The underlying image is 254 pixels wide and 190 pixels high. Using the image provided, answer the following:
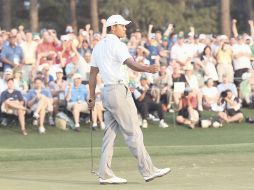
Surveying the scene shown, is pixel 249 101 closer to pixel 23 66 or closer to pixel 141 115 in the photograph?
pixel 141 115

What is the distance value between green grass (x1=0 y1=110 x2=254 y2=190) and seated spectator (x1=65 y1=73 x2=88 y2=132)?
0.48 meters

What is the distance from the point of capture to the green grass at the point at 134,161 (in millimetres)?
9414

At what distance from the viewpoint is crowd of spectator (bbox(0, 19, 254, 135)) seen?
1836 cm

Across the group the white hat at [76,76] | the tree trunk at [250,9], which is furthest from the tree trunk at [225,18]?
the white hat at [76,76]

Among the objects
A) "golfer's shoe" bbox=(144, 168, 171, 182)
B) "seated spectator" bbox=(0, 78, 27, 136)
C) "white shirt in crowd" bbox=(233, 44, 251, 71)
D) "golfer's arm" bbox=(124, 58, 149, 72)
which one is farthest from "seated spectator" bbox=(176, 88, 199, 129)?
"golfer's arm" bbox=(124, 58, 149, 72)

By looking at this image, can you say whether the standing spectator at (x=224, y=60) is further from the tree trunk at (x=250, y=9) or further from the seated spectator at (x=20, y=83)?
the tree trunk at (x=250, y=9)

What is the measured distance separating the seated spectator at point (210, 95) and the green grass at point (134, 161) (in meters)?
0.47

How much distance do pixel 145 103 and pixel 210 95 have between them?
2565 mm

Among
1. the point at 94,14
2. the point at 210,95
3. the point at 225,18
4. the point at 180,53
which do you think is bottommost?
the point at 210,95

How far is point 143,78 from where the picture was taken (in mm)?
19672

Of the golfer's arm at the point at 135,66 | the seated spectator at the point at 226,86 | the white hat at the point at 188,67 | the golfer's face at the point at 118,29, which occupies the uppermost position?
the golfer's face at the point at 118,29

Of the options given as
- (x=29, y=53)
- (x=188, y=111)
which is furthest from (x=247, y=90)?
(x=29, y=53)

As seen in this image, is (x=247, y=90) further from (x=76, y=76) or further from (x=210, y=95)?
(x=76, y=76)

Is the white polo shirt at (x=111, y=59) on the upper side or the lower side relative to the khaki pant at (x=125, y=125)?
upper
